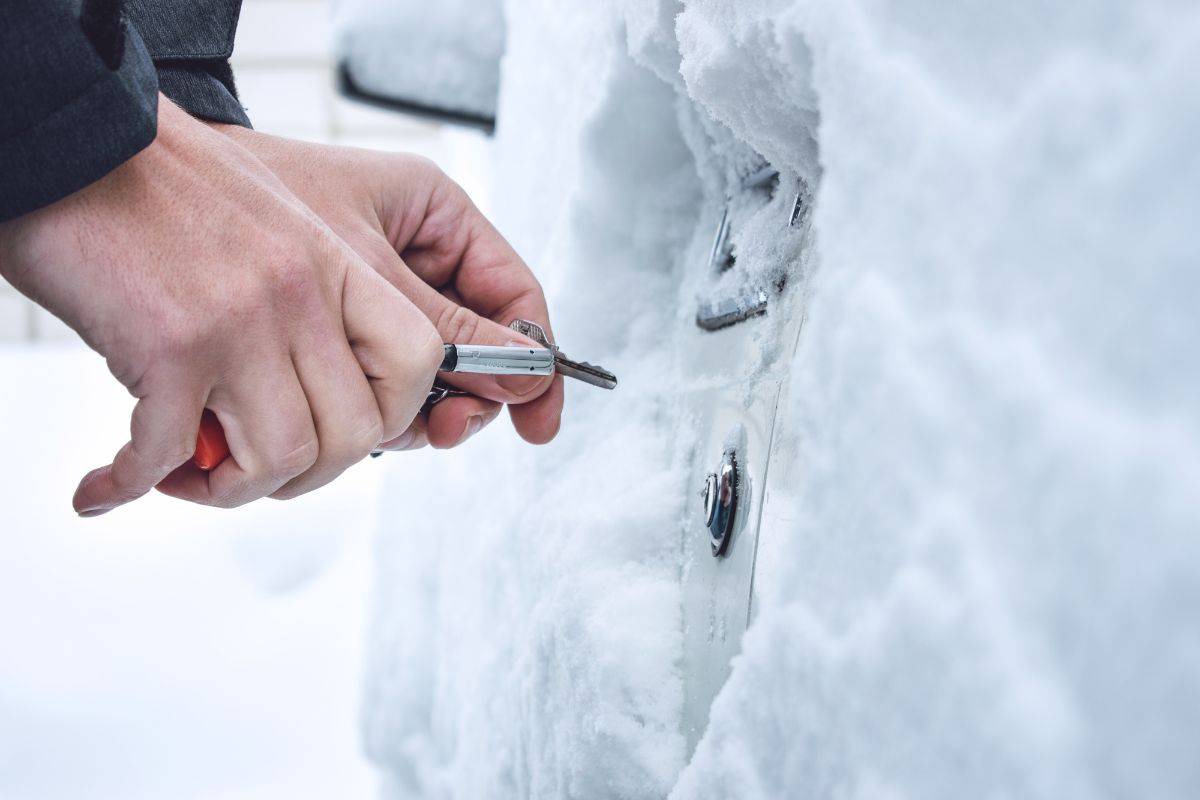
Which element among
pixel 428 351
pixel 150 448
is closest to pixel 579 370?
pixel 428 351

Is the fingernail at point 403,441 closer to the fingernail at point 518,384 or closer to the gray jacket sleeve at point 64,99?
the fingernail at point 518,384

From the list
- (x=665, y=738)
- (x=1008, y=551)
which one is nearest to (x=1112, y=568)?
(x=1008, y=551)

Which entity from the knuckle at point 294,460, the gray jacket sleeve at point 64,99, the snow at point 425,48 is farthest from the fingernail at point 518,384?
the snow at point 425,48

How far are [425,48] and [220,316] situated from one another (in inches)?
24.5

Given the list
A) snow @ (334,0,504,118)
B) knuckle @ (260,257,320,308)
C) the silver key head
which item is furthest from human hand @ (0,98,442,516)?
snow @ (334,0,504,118)

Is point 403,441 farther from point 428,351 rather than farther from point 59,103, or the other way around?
point 59,103

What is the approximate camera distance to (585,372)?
0.53 metres

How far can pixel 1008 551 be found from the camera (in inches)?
8.1

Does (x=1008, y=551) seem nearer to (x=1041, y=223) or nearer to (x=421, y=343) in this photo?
(x=1041, y=223)

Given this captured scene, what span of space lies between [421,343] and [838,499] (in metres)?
0.23

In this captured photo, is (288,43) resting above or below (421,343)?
above

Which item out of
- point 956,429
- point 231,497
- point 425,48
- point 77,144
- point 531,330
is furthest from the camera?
point 425,48

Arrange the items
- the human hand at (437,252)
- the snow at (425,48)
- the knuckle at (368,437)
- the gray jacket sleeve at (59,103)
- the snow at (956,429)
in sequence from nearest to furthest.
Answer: the snow at (956,429) → the gray jacket sleeve at (59,103) → the knuckle at (368,437) → the human hand at (437,252) → the snow at (425,48)

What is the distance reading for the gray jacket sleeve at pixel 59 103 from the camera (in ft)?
1.11
